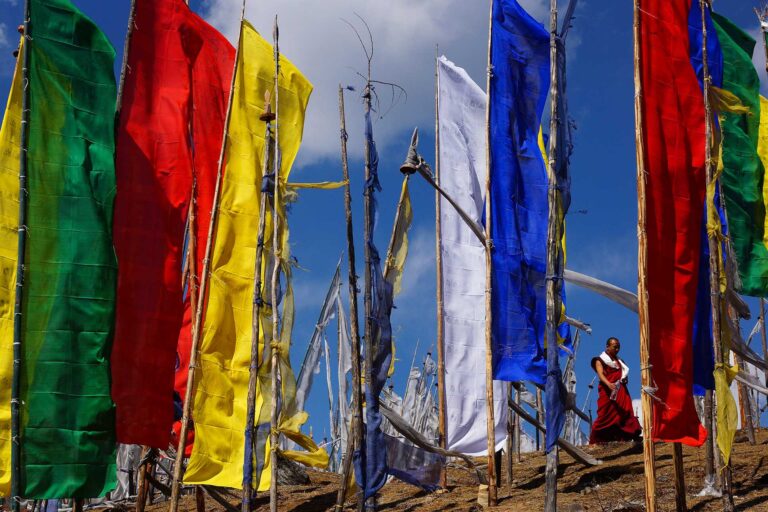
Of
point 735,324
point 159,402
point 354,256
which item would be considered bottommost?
point 159,402

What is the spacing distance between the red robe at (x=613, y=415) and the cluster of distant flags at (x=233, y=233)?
1.44 meters

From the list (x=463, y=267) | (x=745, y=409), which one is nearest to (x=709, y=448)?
(x=463, y=267)

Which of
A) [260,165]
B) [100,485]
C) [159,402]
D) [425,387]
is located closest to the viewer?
[100,485]

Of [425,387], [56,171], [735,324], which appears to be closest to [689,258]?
[735,324]

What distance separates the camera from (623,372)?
20.1m

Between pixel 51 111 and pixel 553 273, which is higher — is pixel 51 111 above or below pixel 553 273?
above

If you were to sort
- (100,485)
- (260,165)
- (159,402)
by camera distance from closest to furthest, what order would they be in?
(100,485), (159,402), (260,165)

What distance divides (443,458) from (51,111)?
814 centimetres

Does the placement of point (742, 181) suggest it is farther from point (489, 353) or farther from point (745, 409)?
point (745, 409)

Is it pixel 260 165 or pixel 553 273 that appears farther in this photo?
pixel 260 165

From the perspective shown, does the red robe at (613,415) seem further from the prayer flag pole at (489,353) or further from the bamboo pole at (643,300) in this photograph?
the bamboo pole at (643,300)

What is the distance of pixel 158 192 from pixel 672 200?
8063 mm

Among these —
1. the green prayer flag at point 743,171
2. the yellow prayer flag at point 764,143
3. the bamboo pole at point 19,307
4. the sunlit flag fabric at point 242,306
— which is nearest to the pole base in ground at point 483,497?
the sunlit flag fabric at point 242,306

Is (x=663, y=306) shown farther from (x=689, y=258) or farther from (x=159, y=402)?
(x=159, y=402)
